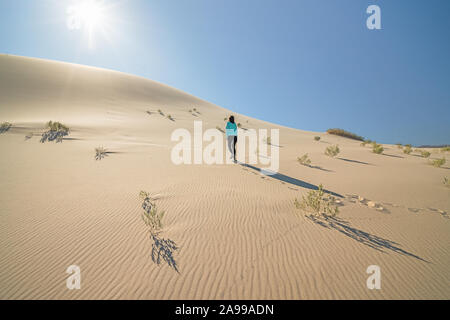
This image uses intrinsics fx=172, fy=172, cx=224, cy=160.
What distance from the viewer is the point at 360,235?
253 cm

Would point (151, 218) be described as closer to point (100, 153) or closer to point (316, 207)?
point (316, 207)

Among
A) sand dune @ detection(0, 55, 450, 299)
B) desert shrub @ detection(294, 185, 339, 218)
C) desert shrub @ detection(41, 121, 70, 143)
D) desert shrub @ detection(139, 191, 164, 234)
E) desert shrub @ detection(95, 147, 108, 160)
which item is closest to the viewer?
sand dune @ detection(0, 55, 450, 299)

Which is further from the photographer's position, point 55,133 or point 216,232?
point 55,133

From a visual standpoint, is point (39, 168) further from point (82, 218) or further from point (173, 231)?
point (173, 231)

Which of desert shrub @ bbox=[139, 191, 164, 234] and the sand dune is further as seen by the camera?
desert shrub @ bbox=[139, 191, 164, 234]

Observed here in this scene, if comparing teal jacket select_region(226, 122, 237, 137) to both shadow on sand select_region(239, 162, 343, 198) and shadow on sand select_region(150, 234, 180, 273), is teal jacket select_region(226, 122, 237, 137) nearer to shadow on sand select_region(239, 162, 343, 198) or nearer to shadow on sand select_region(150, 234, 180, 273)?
shadow on sand select_region(239, 162, 343, 198)

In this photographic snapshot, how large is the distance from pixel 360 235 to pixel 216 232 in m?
2.12

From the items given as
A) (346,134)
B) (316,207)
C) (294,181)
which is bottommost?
(316,207)

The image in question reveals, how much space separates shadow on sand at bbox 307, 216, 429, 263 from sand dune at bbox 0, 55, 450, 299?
0.05 feet

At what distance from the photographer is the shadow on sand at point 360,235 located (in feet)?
7.61

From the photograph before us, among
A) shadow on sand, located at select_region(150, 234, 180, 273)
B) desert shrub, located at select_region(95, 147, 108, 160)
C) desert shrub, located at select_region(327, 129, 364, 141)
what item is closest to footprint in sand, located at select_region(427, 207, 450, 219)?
shadow on sand, located at select_region(150, 234, 180, 273)

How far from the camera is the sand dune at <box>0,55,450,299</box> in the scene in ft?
5.93

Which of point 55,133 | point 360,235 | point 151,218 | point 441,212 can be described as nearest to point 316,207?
point 360,235

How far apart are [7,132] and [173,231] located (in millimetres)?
10522
